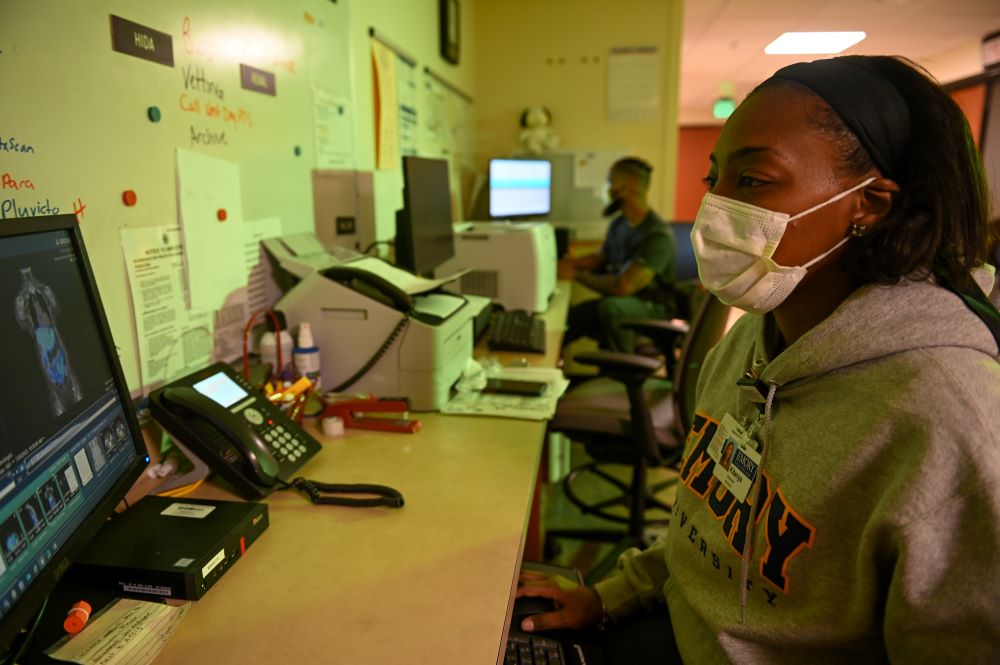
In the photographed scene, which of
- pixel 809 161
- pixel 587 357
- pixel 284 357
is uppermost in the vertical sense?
pixel 809 161

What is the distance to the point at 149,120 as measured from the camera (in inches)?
44.6

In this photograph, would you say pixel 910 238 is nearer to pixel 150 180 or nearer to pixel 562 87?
pixel 150 180

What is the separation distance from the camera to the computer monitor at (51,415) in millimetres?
583

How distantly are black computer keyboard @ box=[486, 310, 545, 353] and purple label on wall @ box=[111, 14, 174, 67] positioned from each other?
1189 millimetres

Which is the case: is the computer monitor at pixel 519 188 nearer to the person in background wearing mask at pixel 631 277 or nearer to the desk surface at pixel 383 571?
the person in background wearing mask at pixel 631 277

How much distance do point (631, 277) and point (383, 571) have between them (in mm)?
2446

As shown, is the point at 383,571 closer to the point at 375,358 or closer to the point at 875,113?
the point at 375,358

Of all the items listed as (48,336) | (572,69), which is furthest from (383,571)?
(572,69)

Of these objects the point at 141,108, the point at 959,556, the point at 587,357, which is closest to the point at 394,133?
the point at 587,357

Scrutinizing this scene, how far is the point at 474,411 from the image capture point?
1420 millimetres

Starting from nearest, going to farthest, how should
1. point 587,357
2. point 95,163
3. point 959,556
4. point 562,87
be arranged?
point 959,556
point 95,163
point 587,357
point 562,87

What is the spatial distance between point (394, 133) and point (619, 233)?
1.46 meters

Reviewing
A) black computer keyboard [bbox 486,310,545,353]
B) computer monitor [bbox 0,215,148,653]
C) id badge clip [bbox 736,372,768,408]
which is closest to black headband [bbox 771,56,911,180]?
id badge clip [bbox 736,372,768,408]

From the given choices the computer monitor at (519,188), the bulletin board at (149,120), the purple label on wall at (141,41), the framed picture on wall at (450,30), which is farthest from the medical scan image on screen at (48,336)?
the framed picture on wall at (450,30)
